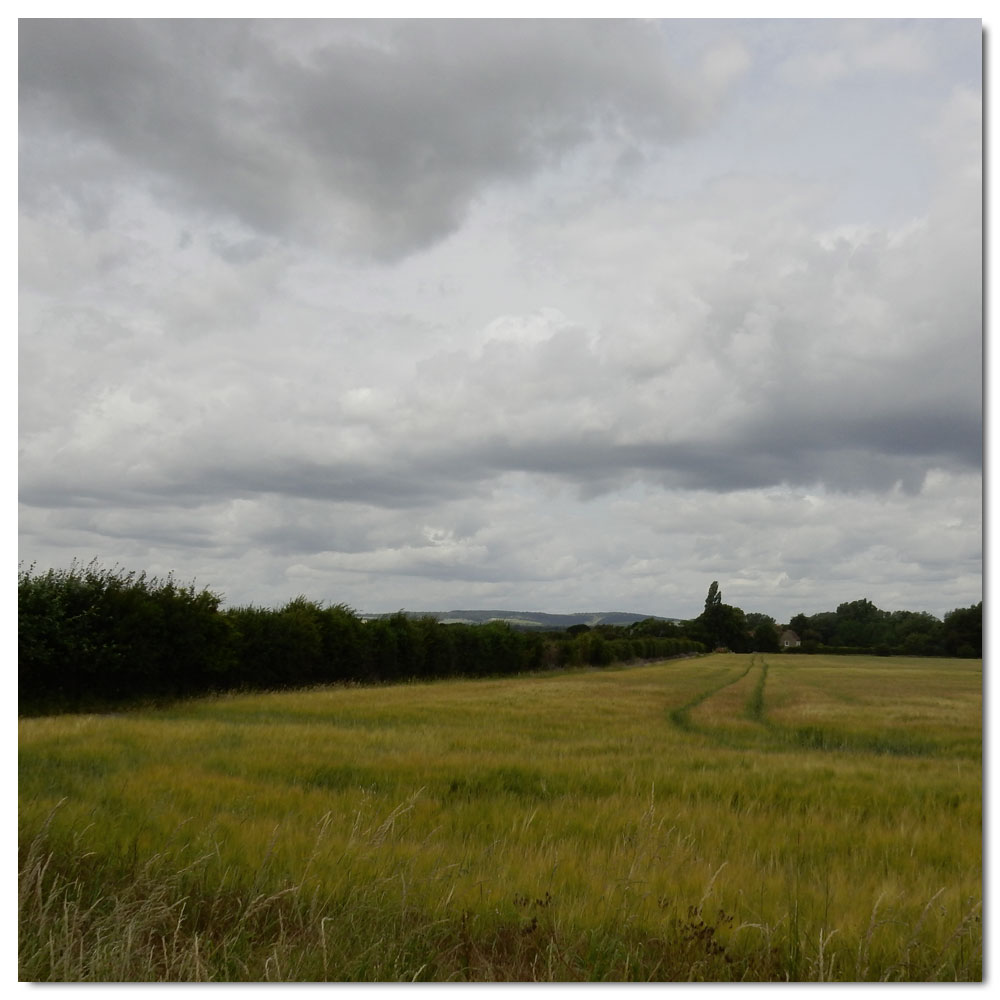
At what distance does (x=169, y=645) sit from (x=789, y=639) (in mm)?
115701

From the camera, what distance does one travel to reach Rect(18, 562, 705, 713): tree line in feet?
96.3

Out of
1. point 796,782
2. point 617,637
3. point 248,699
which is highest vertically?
point 796,782

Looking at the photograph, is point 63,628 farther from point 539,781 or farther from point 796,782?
point 796,782

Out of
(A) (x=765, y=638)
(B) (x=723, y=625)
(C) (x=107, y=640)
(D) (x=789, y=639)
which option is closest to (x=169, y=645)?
(C) (x=107, y=640)

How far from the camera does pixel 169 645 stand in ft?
110

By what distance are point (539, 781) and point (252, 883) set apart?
6689mm

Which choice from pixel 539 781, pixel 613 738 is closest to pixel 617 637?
pixel 613 738

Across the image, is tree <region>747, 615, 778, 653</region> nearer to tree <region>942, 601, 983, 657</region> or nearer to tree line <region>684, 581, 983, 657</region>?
tree line <region>684, 581, 983, 657</region>

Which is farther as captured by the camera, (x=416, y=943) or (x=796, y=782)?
(x=796, y=782)

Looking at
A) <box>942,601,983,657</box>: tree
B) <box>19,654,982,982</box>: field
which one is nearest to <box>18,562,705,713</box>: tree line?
<box>19,654,982,982</box>: field

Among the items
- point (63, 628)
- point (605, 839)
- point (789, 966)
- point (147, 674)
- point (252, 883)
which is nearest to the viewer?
point (789, 966)

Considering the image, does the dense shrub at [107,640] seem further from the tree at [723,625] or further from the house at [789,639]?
the house at [789,639]

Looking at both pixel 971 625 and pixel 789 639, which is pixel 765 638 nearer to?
pixel 789 639

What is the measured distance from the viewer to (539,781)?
1235 centimetres
